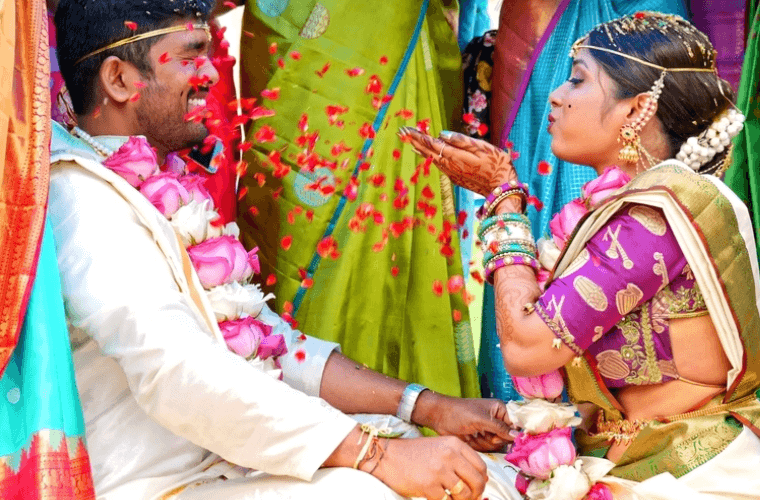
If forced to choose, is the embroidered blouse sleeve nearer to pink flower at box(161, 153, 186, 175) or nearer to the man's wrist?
the man's wrist

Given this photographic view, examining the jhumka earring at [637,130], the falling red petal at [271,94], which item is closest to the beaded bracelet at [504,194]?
the jhumka earring at [637,130]

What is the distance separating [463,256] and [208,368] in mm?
1936

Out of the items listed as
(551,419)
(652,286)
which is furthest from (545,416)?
(652,286)

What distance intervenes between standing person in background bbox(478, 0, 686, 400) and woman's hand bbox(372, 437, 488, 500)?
4.72 ft

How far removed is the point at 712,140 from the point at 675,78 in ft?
0.56

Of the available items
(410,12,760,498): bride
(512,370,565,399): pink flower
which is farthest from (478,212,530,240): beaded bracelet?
(512,370,565,399): pink flower

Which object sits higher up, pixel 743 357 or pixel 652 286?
pixel 652 286

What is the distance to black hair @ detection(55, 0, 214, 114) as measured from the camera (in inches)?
102

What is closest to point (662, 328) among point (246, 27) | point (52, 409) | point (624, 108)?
point (624, 108)

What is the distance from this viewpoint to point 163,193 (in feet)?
7.91

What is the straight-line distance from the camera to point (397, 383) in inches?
110

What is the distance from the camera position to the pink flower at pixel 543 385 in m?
2.28

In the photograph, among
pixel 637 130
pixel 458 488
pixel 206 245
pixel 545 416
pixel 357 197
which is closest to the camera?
pixel 458 488

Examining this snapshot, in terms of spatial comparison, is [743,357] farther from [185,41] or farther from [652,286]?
[185,41]
